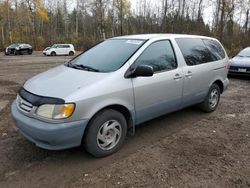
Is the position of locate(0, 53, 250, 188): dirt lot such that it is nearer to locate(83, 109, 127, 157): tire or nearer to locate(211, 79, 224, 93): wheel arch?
locate(83, 109, 127, 157): tire

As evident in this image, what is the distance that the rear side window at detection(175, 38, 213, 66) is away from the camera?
4836mm

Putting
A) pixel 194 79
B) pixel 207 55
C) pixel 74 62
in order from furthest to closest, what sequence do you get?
pixel 207 55, pixel 194 79, pixel 74 62

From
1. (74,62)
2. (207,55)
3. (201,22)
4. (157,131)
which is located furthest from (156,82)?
(201,22)

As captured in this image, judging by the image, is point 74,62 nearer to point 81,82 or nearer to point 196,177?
point 81,82

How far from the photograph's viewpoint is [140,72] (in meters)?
3.73

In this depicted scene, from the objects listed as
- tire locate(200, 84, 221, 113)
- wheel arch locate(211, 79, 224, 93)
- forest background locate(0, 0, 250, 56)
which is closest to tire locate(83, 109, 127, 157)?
tire locate(200, 84, 221, 113)

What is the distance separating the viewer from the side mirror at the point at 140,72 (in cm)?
372

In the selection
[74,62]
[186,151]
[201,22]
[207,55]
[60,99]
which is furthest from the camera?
[201,22]

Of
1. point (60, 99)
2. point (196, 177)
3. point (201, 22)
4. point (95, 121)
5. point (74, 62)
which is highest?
point (201, 22)

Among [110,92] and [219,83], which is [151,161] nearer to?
[110,92]

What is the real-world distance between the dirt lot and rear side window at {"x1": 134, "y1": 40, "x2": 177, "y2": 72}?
1.19m

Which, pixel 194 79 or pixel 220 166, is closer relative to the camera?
pixel 220 166

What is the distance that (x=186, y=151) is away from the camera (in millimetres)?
3906

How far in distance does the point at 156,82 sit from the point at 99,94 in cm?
112
